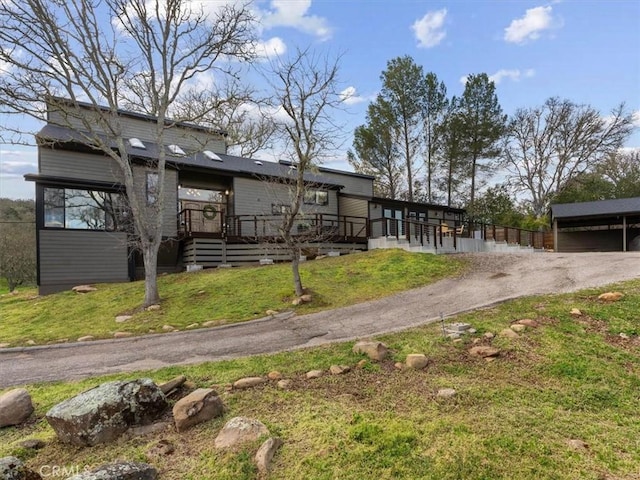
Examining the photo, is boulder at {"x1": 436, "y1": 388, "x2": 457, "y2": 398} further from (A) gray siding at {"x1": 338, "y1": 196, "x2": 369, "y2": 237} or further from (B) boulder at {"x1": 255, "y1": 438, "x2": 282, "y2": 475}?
(A) gray siding at {"x1": 338, "y1": 196, "x2": 369, "y2": 237}

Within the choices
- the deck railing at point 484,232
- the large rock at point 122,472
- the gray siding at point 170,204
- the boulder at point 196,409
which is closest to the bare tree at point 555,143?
the deck railing at point 484,232

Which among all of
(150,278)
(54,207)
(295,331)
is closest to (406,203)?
(150,278)

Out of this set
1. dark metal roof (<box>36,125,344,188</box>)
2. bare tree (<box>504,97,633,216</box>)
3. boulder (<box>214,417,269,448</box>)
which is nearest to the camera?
boulder (<box>214,417,269,448</box>)

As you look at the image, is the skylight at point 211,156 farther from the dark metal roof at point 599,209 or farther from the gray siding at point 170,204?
the dark metal roof at point 599,209

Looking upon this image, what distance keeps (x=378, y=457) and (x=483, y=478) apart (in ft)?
2.39

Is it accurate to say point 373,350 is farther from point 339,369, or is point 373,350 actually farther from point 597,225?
point 597,225

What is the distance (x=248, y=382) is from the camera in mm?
4152

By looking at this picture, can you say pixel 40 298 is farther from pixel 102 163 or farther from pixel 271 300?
pixel 271 300

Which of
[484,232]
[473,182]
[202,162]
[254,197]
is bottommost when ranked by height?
[484,232]

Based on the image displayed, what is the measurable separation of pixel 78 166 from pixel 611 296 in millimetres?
16350

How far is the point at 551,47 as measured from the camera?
13164 millimetres

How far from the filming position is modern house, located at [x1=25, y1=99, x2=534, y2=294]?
1283cm
